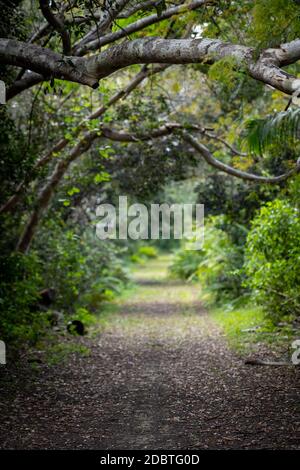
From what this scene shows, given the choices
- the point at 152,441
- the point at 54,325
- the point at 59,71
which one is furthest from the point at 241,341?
the point at 59,71

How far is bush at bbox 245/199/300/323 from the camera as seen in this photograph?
8.74 metres

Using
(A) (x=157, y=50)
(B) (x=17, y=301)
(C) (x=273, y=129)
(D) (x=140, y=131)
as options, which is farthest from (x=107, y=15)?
(B) (x=17, y=301)

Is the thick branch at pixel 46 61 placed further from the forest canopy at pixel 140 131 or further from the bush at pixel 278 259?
the bush at pixel 278 259

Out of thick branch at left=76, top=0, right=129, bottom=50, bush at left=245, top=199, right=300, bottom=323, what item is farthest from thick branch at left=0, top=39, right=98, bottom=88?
bush at left=245, top=199, right=300, bottom=323

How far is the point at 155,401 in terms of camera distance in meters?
6.36

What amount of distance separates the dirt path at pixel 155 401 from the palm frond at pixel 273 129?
2.59 meters

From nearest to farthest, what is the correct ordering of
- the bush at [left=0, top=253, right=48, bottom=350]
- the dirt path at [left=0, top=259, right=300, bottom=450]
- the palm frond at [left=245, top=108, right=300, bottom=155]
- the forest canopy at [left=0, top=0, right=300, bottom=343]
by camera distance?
1. the palm frond at [left=245, top=108, right=300, bottom=155]
2. the dirt path at [left=0, top=259, right=300, bottom=450]
3. the forest canopy at [left=0, top=0, right=300, bottom=343]
4. the bush at [left=0, top=253, right=48, bottom=350]

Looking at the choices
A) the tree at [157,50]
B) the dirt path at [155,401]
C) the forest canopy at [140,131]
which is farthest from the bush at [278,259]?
the tree at [157,50]

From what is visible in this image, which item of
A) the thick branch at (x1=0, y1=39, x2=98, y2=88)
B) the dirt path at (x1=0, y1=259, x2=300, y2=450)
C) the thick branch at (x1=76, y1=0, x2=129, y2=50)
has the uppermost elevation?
the thick branch at (x1=76, y1=0, x2=129, y2=50)

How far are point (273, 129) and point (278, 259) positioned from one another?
186 inches

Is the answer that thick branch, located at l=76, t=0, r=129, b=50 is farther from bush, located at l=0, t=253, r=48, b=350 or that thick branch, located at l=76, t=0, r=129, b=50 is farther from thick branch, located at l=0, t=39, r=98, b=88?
bush, located at l=0, t=253, r=48, b=350

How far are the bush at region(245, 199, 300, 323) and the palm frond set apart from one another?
357cm

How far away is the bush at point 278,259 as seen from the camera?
28.7 ft

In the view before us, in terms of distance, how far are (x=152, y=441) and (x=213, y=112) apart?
10062 millimetres
